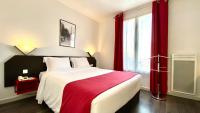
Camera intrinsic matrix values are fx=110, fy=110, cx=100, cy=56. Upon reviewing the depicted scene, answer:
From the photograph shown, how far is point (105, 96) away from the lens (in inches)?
49.9

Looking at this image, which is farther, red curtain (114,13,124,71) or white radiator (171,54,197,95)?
red curtain (114,13,124,71)

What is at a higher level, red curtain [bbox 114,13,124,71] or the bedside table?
red curtain [bbox 114,13,124,71]

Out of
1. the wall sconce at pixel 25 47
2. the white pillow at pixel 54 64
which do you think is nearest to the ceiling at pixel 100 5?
the wall sconce at pixel 25 47

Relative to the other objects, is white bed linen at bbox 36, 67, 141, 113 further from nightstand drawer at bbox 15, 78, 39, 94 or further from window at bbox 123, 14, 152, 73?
window at bbox 123, 14, 152, 73

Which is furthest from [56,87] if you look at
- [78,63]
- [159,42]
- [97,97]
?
[159,42]

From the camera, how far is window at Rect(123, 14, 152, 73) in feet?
11.0

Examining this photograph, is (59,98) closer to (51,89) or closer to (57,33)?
(51,89)

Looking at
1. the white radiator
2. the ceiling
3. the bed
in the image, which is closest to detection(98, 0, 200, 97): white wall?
the white radiator

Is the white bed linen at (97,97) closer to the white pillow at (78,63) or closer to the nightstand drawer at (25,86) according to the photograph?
the nightstand drawer at (25,86)

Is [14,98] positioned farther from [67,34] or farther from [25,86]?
[67,34]

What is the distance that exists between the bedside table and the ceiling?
2335 millimetres

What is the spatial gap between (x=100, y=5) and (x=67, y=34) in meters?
1.36

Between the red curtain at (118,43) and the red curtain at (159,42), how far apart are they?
1.05m

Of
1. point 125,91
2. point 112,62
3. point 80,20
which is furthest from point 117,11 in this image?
point 125,91
